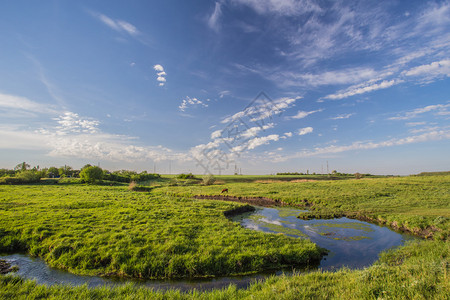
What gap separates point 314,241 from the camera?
15.0 metres

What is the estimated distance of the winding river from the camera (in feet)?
30.7

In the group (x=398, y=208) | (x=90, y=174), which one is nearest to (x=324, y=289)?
(x=398, y=208)

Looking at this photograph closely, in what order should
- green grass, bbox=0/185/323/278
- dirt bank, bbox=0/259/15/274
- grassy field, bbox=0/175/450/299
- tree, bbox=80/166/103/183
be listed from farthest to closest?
tree, bbox=80/166/103/183 → green grass, bbox=0/185/323/278 → dirt bank, bbox=0/259/15/274 → grassy field, bbox=0/175/450/299

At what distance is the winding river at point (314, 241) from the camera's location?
935cm

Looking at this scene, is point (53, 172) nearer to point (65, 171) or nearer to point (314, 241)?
point (65, 171)

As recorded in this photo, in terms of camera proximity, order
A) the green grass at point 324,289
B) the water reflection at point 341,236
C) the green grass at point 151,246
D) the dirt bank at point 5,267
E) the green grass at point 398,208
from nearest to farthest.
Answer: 1. the green grass at point 324,289
2. the dirt bank at point 5,267
3. the green grass at point 151,246
4. the water reflection at point 341,236
5. the green grass at point 398,208

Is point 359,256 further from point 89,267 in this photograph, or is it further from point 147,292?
point 89,267

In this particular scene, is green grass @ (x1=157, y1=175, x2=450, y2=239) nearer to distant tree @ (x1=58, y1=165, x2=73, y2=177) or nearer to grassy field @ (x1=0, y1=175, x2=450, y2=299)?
grassy field @ (x1=0, y1=175, x2=450, y2=299)

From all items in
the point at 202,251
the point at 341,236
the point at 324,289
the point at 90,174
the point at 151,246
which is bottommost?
the point at 341,236

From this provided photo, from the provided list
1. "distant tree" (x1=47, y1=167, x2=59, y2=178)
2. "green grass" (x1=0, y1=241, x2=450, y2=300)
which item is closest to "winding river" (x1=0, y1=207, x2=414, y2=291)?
"green grass" (x1=0, y1=241, x2=450, y2=300)

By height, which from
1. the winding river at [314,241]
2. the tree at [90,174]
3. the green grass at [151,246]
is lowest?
the winding river at [314,241]

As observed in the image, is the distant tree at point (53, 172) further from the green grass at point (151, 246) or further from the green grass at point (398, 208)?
the green grass at point (398, 208)

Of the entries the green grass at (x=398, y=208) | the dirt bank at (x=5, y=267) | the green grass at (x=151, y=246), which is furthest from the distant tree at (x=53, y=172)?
the dirt bank at (x=5, y=267)

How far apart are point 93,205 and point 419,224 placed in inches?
1333
